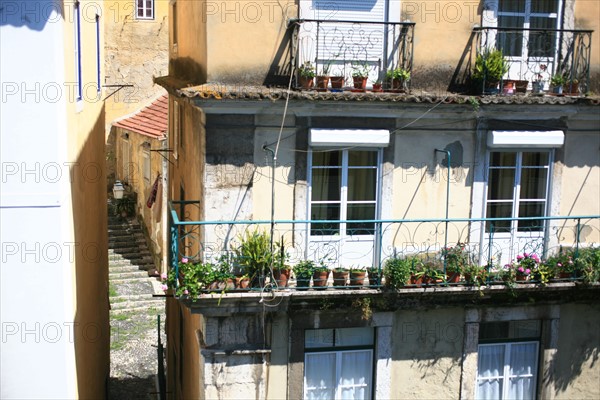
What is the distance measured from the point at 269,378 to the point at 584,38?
273 inches

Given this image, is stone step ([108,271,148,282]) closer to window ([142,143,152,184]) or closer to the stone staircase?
the stone staircase

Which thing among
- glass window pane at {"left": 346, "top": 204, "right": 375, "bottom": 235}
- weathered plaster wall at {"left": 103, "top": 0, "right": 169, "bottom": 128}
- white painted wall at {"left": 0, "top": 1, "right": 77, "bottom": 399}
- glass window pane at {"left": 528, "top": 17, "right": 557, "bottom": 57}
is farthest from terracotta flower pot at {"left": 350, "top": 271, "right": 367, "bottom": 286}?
weathered plaster wall at {"left": 103, "top": 0, "right": 169, "bottom": 128}

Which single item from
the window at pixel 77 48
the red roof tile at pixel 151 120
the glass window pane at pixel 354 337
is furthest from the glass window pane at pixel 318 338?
the red roof tile at pixel 151 120

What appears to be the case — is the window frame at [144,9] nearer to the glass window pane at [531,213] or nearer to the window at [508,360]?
the glass window pane at [531,213]

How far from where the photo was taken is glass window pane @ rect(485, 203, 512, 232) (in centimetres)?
1327

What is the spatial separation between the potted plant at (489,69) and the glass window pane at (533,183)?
5.07 feet

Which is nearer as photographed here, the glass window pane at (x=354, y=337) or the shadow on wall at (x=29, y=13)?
the shadow on wall at (x=29, y=13)

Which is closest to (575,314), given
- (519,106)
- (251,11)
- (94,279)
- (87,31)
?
(519,106)

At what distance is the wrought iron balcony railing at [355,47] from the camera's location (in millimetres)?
12148

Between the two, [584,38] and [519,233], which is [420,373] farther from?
[584,38]

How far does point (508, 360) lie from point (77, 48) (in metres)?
8.51

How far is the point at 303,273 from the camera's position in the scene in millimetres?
12133

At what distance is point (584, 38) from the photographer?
1296 cm

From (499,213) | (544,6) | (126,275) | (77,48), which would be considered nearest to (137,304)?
(126,275)
